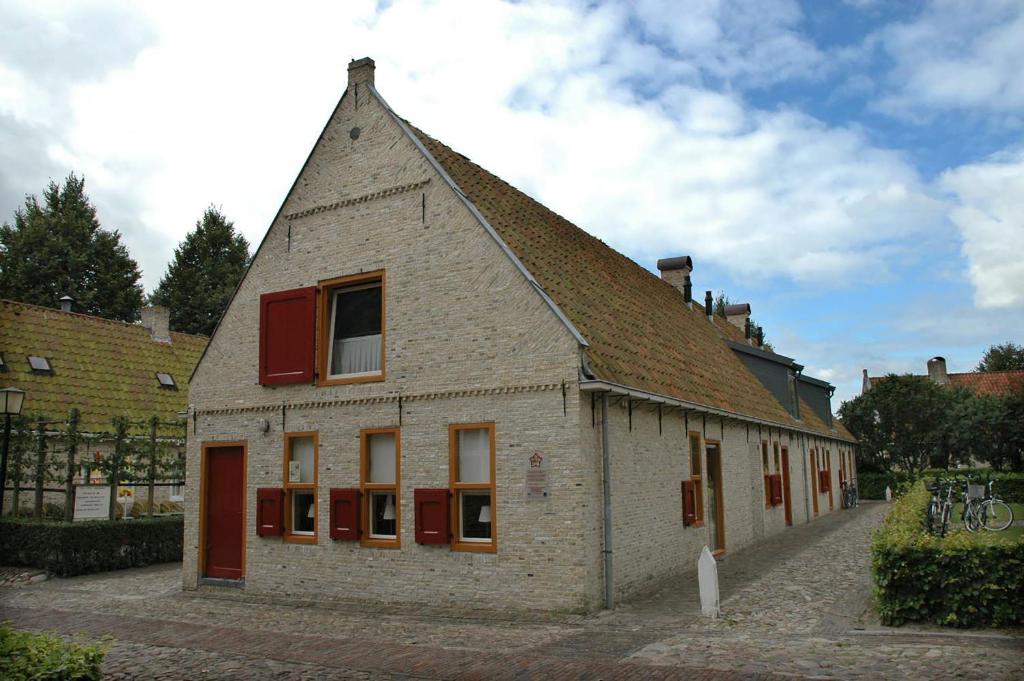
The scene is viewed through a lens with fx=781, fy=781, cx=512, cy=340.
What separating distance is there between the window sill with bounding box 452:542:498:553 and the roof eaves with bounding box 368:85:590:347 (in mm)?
3265

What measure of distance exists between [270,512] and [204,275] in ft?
124

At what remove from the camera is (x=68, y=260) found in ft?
134

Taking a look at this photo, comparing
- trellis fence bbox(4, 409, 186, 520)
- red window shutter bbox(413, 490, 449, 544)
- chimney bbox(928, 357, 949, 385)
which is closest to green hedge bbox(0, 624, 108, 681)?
red window shutter bbox(413, 490, 449, 544)

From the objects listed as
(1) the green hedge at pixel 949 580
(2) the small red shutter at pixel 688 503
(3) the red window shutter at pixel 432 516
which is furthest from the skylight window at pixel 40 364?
(1) the green hedge at pixel 949 580

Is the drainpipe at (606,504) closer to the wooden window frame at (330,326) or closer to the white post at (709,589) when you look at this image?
the white post at (709,589)

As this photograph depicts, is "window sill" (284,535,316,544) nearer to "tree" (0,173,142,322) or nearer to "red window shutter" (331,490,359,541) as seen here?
"red window shutter" (331,490,359,541)

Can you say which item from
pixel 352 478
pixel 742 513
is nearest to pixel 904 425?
pixel 742 513

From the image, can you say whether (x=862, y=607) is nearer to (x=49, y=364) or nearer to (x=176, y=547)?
(x=176, y=547)

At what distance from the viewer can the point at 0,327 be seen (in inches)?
883

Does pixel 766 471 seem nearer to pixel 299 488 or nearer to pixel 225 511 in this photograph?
pixel 299 488

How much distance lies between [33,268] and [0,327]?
1997 centimetres

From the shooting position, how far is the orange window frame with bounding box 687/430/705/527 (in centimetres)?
1527

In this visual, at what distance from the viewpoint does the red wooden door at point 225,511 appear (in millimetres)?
14750

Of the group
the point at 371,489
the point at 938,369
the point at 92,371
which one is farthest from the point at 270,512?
the point at 938,369
